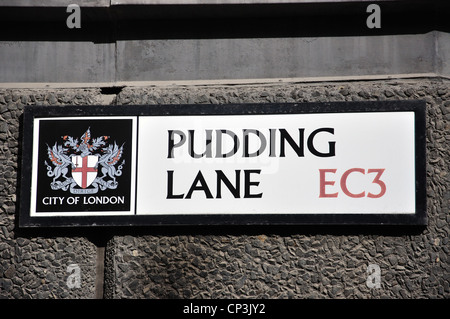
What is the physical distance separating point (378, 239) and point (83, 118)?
8.54ft

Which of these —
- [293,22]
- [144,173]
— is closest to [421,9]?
[293,22]

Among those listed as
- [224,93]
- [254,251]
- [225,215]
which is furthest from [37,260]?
[224,93]

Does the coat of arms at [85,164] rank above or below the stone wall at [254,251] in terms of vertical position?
above

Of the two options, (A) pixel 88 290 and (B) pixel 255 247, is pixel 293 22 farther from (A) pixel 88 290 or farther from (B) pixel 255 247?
(A) pixel 88 290

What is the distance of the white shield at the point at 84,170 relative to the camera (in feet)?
21.1

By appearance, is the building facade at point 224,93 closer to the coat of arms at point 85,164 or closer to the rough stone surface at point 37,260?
the rough stone surface at point 37,260

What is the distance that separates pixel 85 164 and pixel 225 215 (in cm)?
125

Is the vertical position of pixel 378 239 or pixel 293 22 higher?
pixel 293 22

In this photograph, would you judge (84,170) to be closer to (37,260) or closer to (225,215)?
(37,260)

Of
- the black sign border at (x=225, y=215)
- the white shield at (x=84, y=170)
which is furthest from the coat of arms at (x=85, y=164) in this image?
the black sign border at (x=225, y=215)

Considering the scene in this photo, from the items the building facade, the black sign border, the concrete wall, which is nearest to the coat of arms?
the black sign border

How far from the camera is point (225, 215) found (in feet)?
20.5
